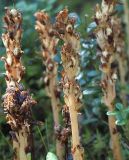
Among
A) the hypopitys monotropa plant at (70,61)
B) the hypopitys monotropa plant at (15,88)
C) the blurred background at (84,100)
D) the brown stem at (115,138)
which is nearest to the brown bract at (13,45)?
the hypopitys monotropa plant at (15,88)

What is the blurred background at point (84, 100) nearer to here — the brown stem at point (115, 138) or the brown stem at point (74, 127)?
the brown stem at point (115, 138)

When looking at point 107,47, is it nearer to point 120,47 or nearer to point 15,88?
point 15,88

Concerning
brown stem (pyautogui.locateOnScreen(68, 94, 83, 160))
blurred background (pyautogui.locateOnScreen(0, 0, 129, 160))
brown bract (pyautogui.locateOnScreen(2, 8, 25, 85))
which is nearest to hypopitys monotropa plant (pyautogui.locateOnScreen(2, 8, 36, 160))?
brown bract (pyautogui.locateOnScreen(2, 8, 25, 85))

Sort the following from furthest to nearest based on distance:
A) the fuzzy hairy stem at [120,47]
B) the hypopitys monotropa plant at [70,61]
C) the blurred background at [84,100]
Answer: the fuzzy hairy stem at [120,47], the blurred background at [84,100], the hypopitys monotropa plant at [70,61]

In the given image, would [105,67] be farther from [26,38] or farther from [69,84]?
[26,38]

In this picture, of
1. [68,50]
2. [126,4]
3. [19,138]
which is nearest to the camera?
[68,50]

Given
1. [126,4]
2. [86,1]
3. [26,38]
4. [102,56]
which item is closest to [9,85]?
[102,56]
